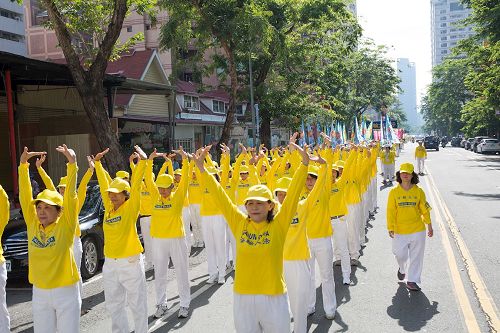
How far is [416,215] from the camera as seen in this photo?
7.75m

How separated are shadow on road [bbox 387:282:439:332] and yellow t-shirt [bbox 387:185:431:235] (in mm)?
880

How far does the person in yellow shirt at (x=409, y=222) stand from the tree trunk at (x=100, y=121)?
915 cm

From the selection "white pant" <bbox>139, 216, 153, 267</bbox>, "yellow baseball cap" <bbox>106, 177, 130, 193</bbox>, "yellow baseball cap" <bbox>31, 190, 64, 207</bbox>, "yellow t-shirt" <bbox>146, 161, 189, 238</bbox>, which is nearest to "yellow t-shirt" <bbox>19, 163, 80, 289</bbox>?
"yellow baseball cap" <bbox>31, 190, 64, 207</bbox>

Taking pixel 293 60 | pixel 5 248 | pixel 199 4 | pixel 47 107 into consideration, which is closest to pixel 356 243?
pixel 5 248

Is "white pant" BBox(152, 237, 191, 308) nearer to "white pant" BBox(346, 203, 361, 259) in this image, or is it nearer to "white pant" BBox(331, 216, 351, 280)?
"white pant" BBox(331, 216, 351, 280)

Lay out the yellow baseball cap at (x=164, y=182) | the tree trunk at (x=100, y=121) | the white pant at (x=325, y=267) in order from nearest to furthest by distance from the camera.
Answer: the white pant at (x=325, y=267) < the yellow baseball cap at (x=164, y=182) < the tree trunk at (x=100, y=121)

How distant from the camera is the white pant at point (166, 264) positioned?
278 inches

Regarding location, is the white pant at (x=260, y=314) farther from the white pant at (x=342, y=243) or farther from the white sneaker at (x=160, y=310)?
the white pant at (x=342, y=243)

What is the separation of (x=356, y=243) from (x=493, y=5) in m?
24.9

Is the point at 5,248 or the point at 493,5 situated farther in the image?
the point at 493,5

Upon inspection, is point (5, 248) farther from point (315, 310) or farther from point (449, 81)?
point (449, 81)

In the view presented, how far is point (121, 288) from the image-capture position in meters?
5.93

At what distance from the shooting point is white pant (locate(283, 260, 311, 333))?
5500 mm

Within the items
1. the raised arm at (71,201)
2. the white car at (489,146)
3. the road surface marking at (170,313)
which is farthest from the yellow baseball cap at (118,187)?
the white car at (489,146)
